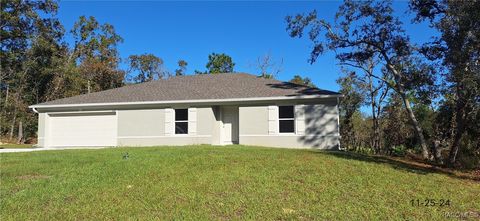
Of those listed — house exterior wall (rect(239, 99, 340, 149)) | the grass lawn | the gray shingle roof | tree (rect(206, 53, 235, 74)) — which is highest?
tree (rect(206, 53, 235, 74))

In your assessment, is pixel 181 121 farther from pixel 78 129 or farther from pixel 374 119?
pixel 374 119

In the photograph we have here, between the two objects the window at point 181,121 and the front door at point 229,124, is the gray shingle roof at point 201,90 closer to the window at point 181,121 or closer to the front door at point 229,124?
the window at point 181,121

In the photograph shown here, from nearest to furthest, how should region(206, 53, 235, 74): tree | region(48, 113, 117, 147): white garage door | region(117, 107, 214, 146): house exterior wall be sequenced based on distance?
1. region(117, 107, 214, 146): house exterior wall
2. region(48, 113, 117, 147): white garage door
3. region(206, 53, 235, 74): tree

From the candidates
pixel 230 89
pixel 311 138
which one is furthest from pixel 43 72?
pixel 311 138

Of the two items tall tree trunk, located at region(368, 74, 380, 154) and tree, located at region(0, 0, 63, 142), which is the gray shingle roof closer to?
tall tree trunk, located at region(368, 74, 380, 154)

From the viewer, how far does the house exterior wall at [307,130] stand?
1636 centimetres

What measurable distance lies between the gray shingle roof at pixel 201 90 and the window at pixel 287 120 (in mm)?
804

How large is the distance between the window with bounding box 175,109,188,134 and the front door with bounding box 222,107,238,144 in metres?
1.88

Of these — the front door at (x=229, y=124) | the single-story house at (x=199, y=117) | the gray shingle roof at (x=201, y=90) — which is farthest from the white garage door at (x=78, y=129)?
the front door at (x=229, y=124)

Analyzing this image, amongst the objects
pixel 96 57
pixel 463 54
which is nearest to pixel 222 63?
pixel 96 57

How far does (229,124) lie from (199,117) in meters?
1.61

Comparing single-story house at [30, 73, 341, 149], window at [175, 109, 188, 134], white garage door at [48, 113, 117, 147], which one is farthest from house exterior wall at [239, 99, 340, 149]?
white garage door at [48, 113, 117, 147]

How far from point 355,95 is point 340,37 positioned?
11.0m

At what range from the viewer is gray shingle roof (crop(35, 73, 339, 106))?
682 inches
